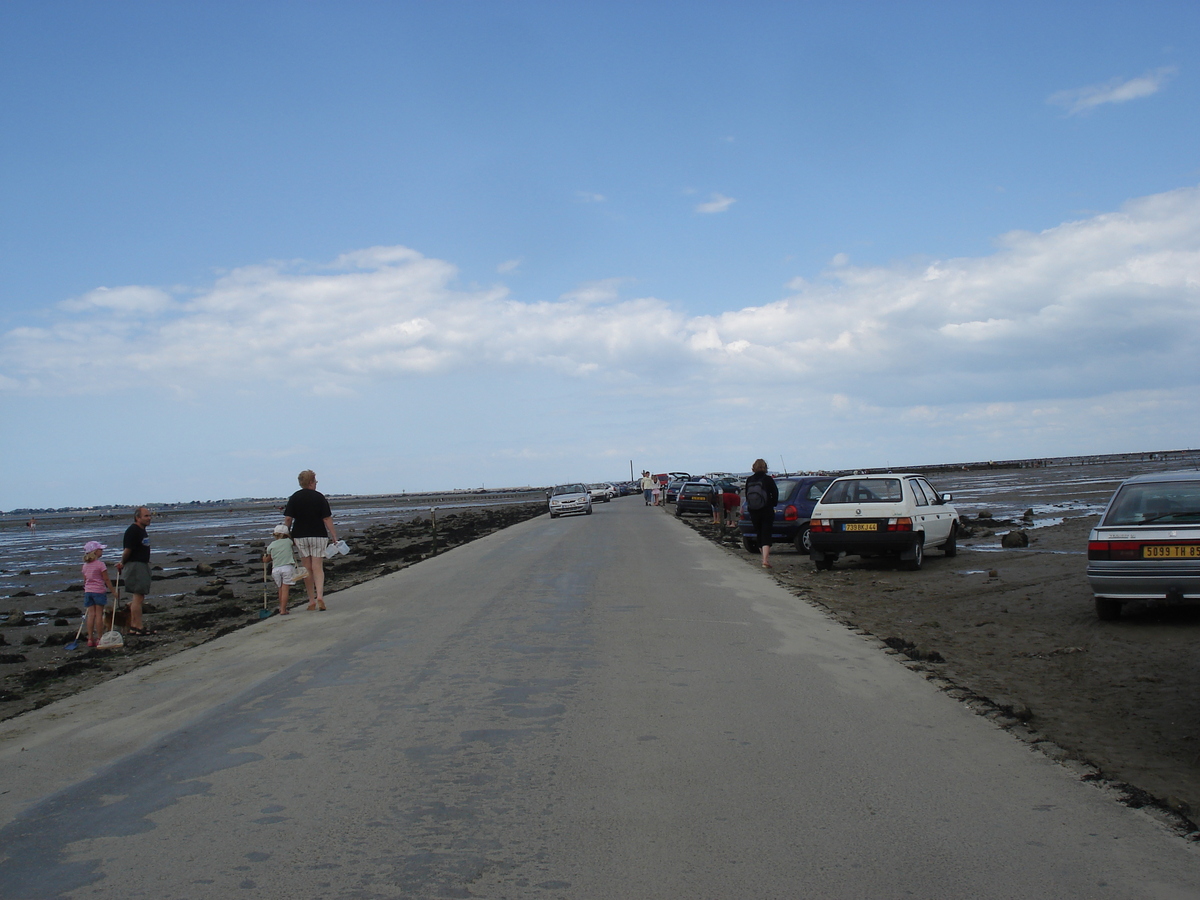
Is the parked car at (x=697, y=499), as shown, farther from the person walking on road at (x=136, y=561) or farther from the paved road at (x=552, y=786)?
the paved road at (x=552, y=786)

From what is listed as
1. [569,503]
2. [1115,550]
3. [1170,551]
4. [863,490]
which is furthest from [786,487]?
[569,503]

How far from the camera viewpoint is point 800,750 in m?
5.44

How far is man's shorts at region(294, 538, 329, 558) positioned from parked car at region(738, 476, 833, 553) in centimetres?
987

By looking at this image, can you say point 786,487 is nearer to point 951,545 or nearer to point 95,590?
point 951,545

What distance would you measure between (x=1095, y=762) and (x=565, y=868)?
3.54m

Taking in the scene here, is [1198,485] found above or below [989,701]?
above

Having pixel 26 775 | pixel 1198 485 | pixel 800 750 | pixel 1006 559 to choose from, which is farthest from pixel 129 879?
pixel 1006 559

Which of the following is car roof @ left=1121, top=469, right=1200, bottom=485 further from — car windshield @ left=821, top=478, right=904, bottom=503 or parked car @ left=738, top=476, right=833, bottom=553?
parked car @ left=738, top=476, right=833, bottom=553

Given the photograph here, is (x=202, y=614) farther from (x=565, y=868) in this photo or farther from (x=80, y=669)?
(x=565, y=868)

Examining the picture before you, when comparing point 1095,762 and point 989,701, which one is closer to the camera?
point 1095,762

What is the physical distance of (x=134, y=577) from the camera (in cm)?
1232

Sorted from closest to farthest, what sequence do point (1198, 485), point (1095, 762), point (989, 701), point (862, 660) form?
point (1095, 762)
point (989, 701)
point (862, 660)
point (1198, 485)

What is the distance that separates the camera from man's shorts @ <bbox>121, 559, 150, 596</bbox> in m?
12.3

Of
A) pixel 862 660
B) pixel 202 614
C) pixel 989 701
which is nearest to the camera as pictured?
pixel 989 701
